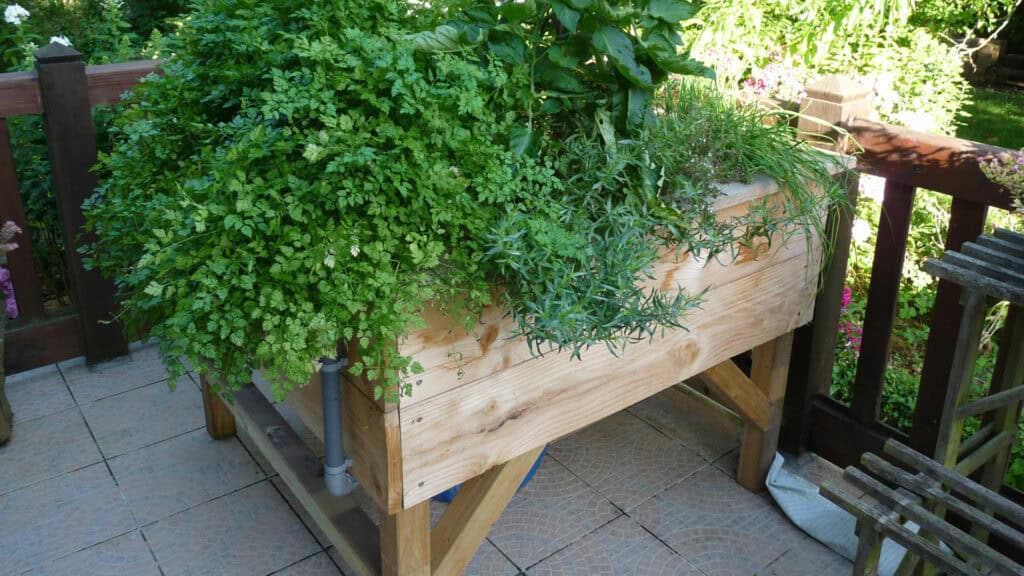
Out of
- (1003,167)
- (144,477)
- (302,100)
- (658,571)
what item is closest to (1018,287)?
(1003,167)

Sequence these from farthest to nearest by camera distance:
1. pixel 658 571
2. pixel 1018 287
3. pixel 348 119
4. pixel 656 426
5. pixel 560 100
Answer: pixel 656 426, pixel 658 571, pixel 560 100, pixel 1018 287, pixel 348 119

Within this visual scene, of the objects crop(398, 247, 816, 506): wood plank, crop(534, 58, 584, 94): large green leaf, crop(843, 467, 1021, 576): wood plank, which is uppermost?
crop(534, 58, 584, 94): large green leaf

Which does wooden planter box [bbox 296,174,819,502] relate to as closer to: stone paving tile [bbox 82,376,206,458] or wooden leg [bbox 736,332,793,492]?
wooden leg [bbox 736,332,793,492]

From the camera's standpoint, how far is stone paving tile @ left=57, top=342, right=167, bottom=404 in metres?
2.94

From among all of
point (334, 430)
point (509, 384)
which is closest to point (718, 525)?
point (509, 384)

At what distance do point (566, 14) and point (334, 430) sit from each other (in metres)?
0.87

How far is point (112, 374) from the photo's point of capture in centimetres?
304

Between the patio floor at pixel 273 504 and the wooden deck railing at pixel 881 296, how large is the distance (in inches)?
7.4

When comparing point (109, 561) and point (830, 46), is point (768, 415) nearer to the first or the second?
point (109, 561)

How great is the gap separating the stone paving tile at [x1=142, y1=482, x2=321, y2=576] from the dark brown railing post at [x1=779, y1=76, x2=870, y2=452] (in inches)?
54.9

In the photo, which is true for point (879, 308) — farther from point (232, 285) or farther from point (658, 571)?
point (232, 285)

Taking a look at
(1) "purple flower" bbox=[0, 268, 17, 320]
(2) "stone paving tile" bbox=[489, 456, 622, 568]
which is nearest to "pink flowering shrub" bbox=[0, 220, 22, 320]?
(1) "purple flower" bbox=[0, 268, 17, 320]

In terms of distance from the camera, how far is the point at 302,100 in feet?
4.53

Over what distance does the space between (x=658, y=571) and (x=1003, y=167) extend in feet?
3.98
